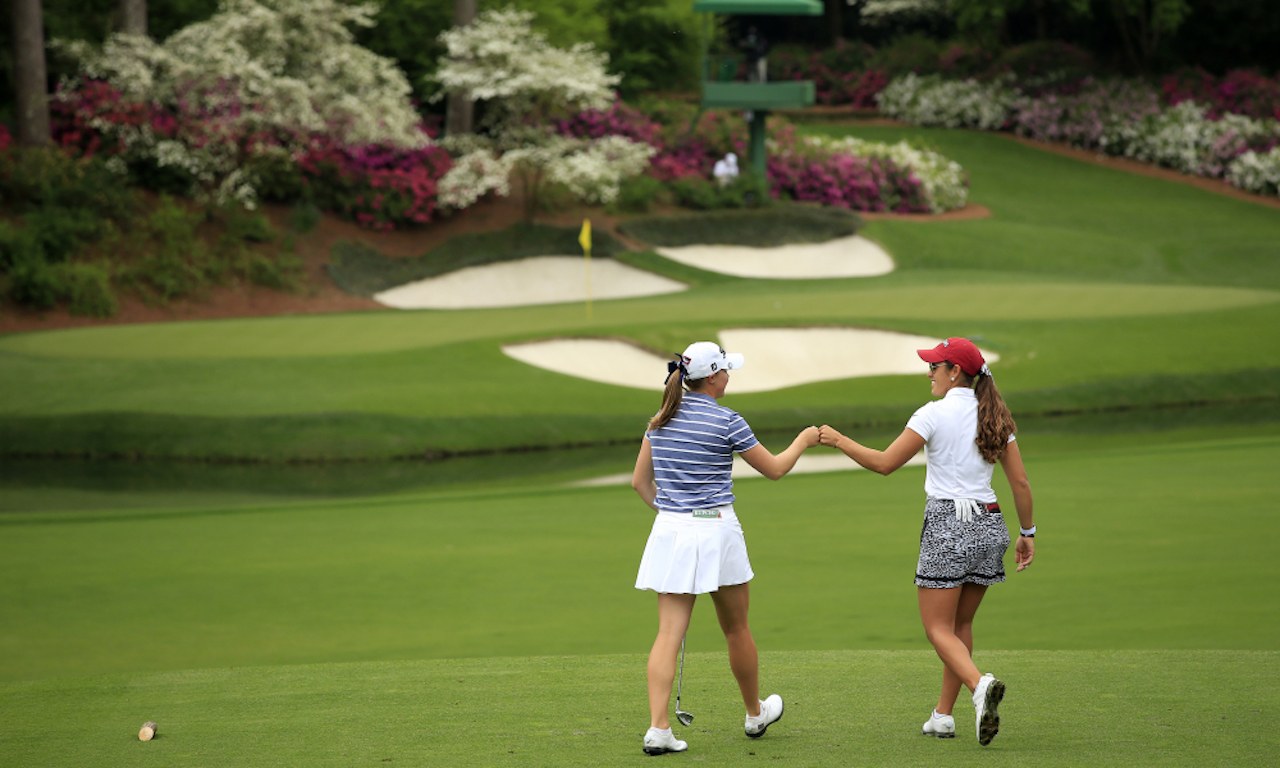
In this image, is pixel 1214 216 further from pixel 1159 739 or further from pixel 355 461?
pixel 1159 739

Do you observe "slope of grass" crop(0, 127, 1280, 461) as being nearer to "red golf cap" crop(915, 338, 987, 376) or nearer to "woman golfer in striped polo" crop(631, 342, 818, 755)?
"woman golfer in striped polo" crop(631, 342, 818, 755)

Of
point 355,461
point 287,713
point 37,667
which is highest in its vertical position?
point 287,713

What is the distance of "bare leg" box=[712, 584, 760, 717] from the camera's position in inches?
255

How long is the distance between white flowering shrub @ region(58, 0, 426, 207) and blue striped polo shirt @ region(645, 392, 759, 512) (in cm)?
2442

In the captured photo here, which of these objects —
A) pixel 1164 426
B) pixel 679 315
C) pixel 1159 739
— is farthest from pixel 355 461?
pixel 1159 739

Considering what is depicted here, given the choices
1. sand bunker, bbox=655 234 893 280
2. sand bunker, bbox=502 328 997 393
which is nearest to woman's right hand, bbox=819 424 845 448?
sand bunker, bbox=502 328 997 393

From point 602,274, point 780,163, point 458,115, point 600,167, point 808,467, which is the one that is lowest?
point 808,467

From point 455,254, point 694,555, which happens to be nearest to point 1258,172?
point 455,254

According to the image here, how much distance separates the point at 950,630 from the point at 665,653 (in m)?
1.12

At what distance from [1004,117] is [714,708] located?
1565 inches

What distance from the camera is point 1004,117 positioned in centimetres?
4500

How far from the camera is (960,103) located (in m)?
45.0

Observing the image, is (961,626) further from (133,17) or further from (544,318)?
(133,17)

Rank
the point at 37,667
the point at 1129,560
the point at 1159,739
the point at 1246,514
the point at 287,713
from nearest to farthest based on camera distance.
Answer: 1. the point at 1159,739
2. the point at 287,713
3. the point at 37,667
4. the point at 1129,560
5. the point at 1246,514
